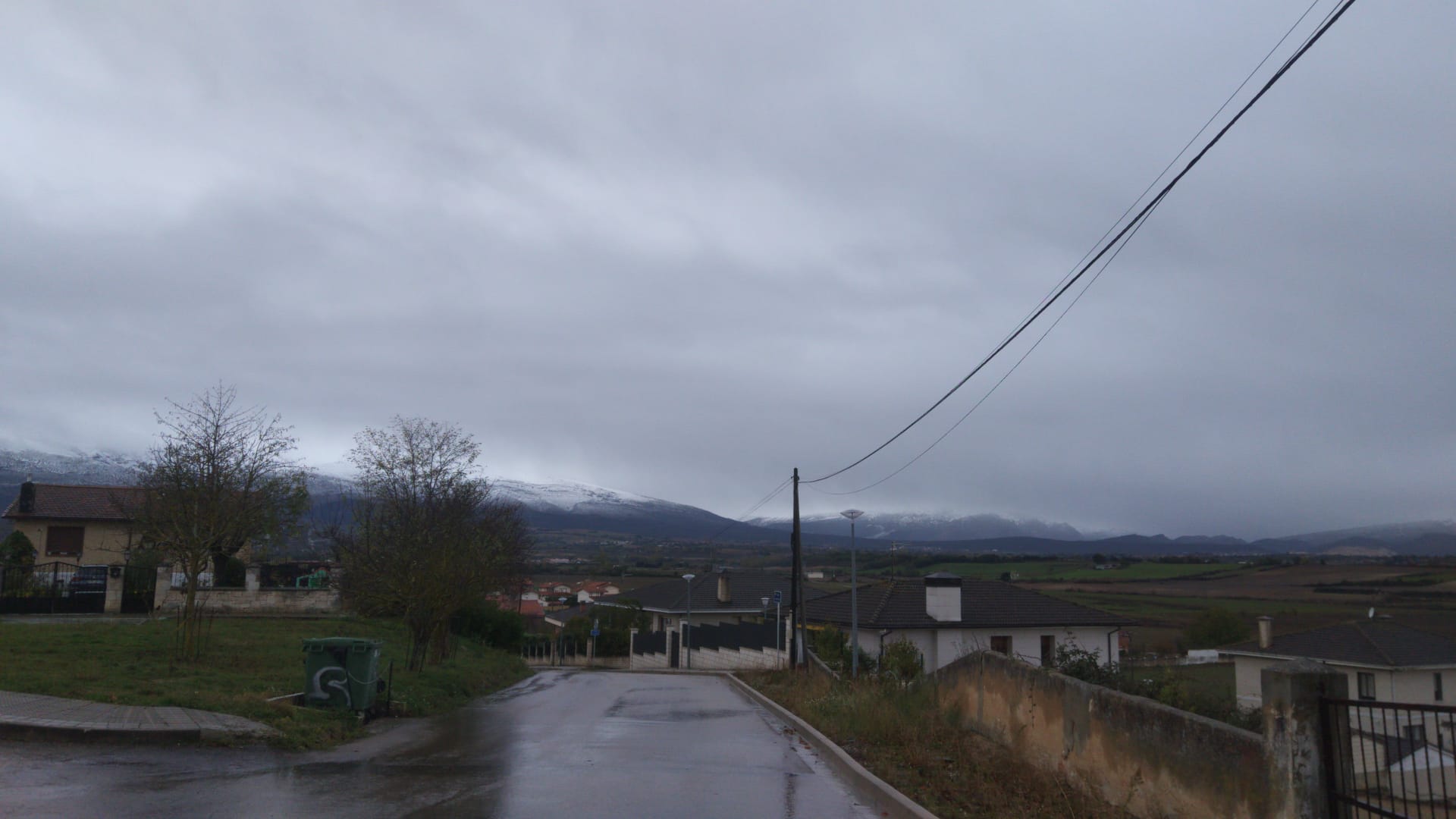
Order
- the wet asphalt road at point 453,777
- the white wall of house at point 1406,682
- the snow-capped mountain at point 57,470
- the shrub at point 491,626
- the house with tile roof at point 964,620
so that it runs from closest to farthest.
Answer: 1. the wet asphalt road at point 453,777
2. the white wall of house at point 1406,682
3. the house with tile roof at point 964,620
4. the shrub at point 491,626
5. the snow-capped mountain at point 57,470

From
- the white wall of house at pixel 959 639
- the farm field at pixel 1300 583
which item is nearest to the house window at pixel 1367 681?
the white wall of house at pixel 959 639

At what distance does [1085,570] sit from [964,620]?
4557 centimetres

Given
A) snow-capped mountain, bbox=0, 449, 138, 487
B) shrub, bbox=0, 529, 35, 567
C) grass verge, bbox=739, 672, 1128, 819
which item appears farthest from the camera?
snow-capped mountain, bbox=0, 449, 138, 487

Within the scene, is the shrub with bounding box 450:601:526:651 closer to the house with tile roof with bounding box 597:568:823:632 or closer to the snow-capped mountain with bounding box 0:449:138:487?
the house with tile roof with bounding box 597:568:823:632

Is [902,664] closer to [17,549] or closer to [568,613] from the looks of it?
[17,549]

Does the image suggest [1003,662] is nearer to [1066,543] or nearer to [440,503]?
[440,503]

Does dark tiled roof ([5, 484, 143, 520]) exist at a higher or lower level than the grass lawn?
higher

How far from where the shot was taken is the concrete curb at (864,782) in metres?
9.09

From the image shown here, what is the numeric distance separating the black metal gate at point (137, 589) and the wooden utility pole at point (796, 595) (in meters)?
18.7

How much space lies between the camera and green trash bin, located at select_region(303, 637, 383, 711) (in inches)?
543

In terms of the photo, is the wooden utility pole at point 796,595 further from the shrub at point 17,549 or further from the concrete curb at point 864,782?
the shrub at point 17,549

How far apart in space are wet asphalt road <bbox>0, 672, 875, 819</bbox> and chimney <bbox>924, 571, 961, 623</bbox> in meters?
23.4

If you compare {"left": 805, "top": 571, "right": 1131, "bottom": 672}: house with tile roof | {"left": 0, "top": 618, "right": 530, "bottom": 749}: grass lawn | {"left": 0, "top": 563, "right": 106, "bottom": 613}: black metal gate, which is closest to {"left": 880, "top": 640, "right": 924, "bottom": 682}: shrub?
{"left": 805, "top": 571, "right": 1131, "bottom": 672}: house with tile roof

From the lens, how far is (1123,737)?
30.7 ft
